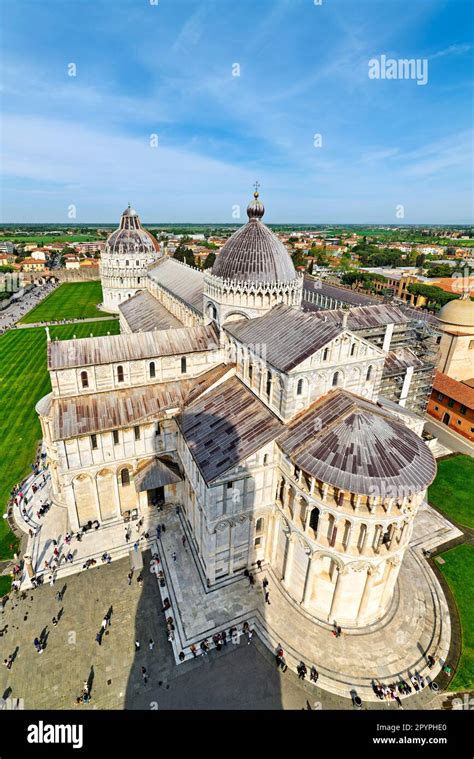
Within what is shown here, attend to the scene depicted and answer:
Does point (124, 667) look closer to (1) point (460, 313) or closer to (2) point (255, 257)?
(2) point (255, 257)

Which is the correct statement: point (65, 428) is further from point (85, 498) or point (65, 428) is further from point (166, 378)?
point (166, 378)

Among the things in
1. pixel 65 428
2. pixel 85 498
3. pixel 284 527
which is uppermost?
pixel 65 428

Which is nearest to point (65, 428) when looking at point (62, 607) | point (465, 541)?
point (62, 607)

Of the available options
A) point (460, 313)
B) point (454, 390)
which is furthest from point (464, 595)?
point (460, 313)

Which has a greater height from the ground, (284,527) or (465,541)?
(284,527)
